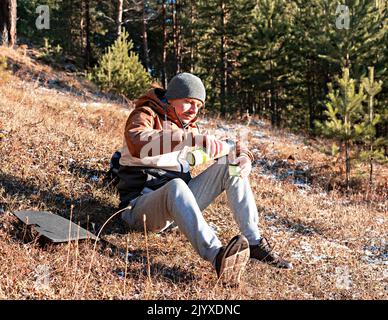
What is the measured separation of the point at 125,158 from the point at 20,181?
135 centimetres

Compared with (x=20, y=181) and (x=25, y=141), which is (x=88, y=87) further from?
(x=20, y=181)

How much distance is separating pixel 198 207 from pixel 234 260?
0.50 metres

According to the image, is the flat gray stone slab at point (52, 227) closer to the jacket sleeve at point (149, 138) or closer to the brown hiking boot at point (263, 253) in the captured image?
the jacket sleeve at point (149, 138)

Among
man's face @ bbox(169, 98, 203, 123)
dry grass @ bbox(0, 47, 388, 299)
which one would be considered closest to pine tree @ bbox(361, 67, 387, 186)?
dry grass @ bbox(0, 47, 388, 299)

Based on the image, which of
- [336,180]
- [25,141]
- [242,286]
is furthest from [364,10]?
[242,286]

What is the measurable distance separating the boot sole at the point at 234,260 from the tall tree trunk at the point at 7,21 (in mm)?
11505

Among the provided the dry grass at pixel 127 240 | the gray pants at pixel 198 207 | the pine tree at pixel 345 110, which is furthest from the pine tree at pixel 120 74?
the gray pants at pixel 198 207

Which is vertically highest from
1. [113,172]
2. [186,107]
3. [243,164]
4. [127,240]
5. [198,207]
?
[186,107]

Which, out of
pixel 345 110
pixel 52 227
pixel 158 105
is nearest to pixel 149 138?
pixel 158 105

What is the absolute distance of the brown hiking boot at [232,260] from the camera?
2705mm

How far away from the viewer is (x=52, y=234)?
3111 millimetres

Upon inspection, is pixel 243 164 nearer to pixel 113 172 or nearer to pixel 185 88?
pixel 185 88

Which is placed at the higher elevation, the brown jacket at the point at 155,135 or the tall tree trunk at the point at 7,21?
the tall tree trunk at the point at 7,21

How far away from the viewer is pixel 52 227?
324 centimetres
